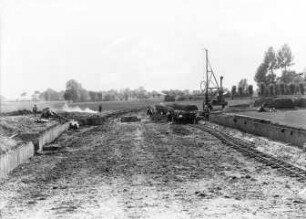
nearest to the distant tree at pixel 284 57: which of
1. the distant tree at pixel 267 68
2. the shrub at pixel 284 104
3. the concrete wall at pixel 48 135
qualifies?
the distant tree at pixel 267 68

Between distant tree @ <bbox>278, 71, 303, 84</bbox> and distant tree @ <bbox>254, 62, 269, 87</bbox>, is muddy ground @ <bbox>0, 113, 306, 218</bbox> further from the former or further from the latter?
distant tree @ <bbox>278, 71, 303, 84</bbox>

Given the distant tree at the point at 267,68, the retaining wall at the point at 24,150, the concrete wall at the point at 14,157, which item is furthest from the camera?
the distant tree at the point at 267,68

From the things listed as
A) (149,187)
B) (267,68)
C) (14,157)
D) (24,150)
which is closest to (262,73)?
(267,68)

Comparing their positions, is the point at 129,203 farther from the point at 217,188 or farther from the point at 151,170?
the point at 151,170

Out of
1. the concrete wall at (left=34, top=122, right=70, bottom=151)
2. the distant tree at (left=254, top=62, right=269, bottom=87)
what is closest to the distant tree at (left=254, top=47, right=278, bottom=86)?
the distant tree at (left=254, top=62, right=269, bottom=87)

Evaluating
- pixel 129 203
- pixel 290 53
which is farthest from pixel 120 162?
pixel 290 53

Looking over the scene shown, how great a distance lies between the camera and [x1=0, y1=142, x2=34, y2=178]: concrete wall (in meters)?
16.2

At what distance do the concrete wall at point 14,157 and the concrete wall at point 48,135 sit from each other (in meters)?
1.68

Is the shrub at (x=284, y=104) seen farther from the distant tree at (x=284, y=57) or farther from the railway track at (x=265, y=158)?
the distant tree at (x=284, y=57)

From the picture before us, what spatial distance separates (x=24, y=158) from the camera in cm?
2000

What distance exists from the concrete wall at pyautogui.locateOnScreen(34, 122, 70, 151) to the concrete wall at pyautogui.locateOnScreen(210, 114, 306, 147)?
39.9 feet

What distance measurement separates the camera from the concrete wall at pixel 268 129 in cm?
2249

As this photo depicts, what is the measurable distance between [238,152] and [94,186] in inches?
381

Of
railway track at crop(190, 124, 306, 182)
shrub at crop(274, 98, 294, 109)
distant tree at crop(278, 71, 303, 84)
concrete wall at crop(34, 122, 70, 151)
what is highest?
distant tree at crop(278, 71, 303, 84)
